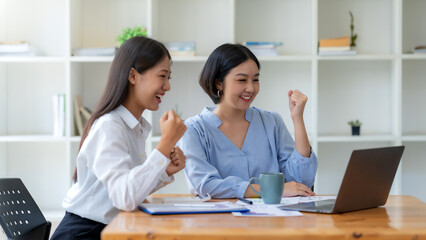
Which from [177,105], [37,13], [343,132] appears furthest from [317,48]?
[37,13]

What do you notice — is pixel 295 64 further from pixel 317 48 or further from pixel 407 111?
pixel 407 111

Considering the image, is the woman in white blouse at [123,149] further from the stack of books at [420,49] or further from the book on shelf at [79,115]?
the stack of books at [420,49]

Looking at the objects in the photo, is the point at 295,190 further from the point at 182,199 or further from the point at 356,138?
the point at 356,138

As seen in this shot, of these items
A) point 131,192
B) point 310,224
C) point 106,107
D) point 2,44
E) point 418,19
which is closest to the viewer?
point 310,224

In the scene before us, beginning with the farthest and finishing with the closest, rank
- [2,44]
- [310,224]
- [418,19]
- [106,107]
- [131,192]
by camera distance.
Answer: [418,19]
[2,44]
[106,107]
[131,192]
[310,224]

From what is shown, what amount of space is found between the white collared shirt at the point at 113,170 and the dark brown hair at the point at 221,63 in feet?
1.78

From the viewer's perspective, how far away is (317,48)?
12.1 feet

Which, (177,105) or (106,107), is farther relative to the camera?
(177,105)

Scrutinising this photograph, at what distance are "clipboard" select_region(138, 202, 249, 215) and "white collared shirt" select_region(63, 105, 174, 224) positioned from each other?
0.15 ft

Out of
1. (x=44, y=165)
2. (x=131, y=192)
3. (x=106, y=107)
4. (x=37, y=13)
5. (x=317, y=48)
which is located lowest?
(x=44, y=165)

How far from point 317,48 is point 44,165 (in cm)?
204

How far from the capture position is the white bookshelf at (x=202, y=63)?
397 centimetres

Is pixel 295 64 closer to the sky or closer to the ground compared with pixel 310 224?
closer to the sky

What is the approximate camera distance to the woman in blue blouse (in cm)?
225
